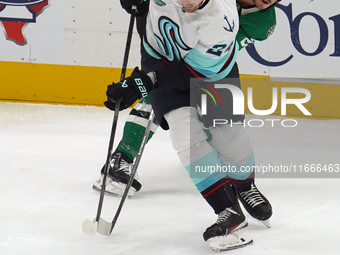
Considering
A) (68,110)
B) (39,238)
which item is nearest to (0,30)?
(68,110)

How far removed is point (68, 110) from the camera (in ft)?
11.8

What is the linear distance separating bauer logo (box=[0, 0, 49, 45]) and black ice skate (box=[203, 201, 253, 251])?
97.0 inches

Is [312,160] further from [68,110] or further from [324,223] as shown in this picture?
Answer: [68,110]

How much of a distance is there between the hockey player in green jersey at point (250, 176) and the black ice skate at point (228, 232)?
0.57 feet

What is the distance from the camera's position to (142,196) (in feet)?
7.27

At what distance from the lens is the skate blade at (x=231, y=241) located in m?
1.68

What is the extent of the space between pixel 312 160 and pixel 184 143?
1.17 meters

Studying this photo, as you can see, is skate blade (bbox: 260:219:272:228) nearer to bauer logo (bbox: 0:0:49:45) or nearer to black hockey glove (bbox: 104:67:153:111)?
black hockey glove (bbox: 104:67:153:111)

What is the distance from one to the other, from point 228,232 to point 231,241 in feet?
0.14

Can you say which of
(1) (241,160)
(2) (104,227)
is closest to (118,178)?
(2) (104,227)

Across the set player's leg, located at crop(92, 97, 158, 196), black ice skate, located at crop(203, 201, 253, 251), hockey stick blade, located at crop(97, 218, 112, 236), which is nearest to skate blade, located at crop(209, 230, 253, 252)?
black ice skate, located at crop(203, 201, 253, 251)

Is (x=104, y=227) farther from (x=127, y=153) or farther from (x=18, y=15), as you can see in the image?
(x=18, y=15)

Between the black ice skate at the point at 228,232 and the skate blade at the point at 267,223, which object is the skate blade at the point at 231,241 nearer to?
the black ice skate at the point at 228,232

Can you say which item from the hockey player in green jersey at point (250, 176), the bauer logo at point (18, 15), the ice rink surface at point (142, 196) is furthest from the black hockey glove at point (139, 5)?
the bauer logo at point (18, 15)
